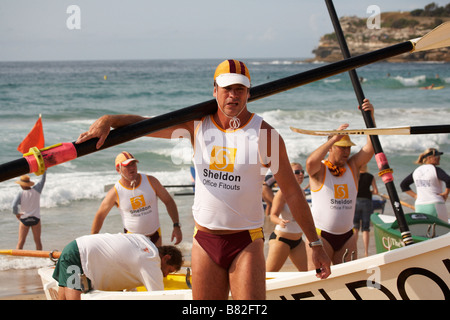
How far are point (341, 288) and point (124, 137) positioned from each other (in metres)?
2.39

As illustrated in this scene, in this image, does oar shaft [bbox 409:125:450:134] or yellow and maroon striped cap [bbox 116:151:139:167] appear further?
yellow and maroon striped cap [bbox 116:151:139:167]

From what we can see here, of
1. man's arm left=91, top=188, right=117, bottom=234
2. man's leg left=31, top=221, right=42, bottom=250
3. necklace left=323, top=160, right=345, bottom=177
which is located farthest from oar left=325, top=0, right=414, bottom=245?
man's leg left=31, top=221, right=42, bottom=250

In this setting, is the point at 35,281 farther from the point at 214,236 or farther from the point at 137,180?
the point at 214,236

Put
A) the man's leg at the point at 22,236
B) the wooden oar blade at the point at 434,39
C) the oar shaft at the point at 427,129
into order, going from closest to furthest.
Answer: the oar shaft at the point at 427,129 → the wooden oar blade at the point at 434,39 → the man's leg at the point at 22,236

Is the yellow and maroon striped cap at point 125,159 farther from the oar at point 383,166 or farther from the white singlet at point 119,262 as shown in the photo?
the oar at point 383,166

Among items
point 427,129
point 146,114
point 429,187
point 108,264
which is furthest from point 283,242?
point 146,114

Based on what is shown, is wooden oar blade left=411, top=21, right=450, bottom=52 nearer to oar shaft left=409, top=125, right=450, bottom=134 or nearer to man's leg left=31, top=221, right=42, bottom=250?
oar shaft left=409, top=125, right=450, bottom=134

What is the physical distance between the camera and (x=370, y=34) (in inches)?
3536

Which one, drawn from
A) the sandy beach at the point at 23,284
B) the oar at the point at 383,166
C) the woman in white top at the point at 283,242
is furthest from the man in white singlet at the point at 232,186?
the sandy beach at the point at 23,284

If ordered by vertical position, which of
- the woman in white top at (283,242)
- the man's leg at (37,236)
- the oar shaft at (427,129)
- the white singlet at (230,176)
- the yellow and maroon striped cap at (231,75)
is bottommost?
the man's leg at (37,236)

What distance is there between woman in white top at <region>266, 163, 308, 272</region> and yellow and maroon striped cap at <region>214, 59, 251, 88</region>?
12.7ft

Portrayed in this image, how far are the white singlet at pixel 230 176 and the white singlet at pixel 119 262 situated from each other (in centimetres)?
217

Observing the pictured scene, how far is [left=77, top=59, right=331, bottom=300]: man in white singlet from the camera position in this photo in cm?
318

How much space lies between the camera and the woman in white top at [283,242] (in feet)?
22.5
